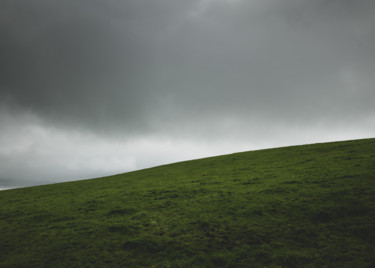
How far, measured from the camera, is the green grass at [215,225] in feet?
33.7

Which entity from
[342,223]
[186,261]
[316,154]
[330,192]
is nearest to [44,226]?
[186,261]

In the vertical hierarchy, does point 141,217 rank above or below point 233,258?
above

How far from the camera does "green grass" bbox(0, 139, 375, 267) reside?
10.3 m

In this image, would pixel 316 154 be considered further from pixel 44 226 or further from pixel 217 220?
pixel 44 226

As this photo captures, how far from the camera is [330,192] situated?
51.1 ft

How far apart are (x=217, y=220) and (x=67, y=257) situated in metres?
8.15

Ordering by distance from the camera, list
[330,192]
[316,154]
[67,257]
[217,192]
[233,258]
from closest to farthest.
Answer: [233,258], [67,257], [330,192], [217,192], [316,154]

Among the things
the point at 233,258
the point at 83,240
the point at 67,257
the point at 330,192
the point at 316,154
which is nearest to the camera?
the point at 233,258

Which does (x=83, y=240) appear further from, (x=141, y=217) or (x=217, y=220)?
(x=217, y=220)

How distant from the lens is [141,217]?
616 inches

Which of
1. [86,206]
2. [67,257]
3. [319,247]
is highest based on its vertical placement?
[86,206]

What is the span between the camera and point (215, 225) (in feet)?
42.9

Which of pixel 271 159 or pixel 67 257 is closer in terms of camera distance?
pixel 67 257

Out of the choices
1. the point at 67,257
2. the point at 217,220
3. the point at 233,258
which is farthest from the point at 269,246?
the point at 67,257
